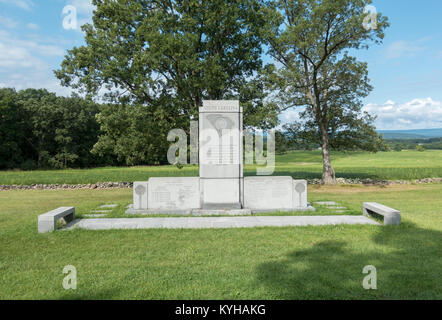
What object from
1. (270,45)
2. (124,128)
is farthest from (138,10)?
(270,45)

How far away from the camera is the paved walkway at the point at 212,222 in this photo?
8.39 m

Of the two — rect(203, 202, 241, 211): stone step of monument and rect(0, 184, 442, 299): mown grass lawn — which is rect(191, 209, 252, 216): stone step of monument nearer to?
rect(203, 202, 241, 211): stone step of monument

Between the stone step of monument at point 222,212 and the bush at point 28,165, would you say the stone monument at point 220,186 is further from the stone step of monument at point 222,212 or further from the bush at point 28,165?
the bush at point 28,165

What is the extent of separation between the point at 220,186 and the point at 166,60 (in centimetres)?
1025

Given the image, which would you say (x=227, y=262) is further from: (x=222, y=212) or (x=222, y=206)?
(x=222, y=206)

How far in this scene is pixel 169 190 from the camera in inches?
437

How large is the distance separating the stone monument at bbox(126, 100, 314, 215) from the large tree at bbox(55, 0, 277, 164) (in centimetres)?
699

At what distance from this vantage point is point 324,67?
21.6 metres

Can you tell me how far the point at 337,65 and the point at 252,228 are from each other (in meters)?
16.5

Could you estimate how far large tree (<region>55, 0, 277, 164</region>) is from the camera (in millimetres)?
17156

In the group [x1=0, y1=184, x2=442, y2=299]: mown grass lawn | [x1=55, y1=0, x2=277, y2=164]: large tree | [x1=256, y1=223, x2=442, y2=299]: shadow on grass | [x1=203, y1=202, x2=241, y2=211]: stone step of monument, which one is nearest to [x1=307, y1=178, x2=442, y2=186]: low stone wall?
[x1=55, y1=0, x2=277, y2=164]: large tree

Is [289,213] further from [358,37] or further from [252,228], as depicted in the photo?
[358,37]

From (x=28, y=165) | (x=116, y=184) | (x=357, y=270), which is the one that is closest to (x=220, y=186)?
(x=357, y=270)

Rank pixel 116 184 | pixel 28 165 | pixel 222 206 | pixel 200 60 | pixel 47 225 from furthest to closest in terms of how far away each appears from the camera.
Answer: pixel 28 165 → pixel 116 184 → pixel 200 60 → pixel 222 206 → pixel 47 225
